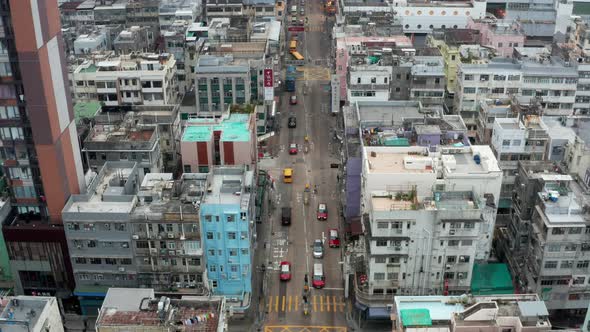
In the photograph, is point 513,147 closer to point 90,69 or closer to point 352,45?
point 352,45

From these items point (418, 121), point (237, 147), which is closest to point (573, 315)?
point (418, 121)

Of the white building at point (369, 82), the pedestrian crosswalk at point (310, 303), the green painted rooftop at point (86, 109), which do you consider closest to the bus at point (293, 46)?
the white building at point (369, 82)

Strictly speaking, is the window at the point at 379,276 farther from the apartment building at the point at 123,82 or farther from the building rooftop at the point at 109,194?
the apartment building at the point at 123,82

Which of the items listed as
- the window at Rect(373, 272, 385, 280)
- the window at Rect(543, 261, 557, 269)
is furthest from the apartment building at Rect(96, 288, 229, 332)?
the window at Rect(543, 261, 557, 269)

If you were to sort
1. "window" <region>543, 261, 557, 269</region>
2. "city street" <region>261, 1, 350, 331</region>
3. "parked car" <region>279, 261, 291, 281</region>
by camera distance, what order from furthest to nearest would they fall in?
"parked car" <region>279, 261, 291, 281</region> → "city street" <region>261, 1, 350, 331</region> → "window" <region>543, 261, 557, 269</region>

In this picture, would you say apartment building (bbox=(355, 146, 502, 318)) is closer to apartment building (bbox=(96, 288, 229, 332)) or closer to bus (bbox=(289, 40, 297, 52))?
apartment building (bbox=(96, 288, 229, 332))

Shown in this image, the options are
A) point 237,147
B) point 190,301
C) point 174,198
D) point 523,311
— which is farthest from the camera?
point 237,147

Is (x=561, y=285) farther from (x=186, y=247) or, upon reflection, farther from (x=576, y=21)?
(x=576, y=21)
